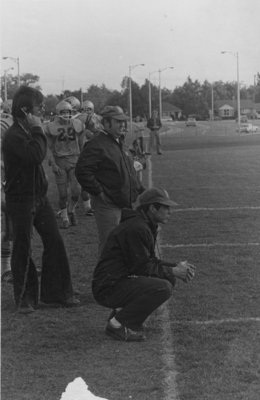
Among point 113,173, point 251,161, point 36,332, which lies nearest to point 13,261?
point 36,332

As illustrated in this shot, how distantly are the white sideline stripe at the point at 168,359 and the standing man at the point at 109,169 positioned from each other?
899mm

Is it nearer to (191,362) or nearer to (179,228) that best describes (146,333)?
(191,362)

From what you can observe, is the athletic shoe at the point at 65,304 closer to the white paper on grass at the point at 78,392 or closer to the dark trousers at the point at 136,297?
the dark trousers at the point at 136,297

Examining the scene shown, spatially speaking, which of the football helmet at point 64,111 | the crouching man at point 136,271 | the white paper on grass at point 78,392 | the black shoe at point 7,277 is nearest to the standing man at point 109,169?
the crouching man at point 136,271

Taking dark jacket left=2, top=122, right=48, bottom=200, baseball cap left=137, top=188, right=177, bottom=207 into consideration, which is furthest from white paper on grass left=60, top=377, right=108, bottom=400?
dark jacket left=2, top=122, right=48, bottom=200

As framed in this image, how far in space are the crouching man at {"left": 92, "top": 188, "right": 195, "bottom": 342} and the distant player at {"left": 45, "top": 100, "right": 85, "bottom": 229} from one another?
437 centimetres

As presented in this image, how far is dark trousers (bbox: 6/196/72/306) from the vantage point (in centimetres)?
520

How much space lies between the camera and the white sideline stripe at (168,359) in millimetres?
3664

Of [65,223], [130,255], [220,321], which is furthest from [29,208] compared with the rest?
A: [65,223]

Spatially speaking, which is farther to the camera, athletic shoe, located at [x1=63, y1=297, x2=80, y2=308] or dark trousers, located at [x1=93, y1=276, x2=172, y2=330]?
athletic shoe, located at [x1=63, y1=297, x2=80, y2=308]

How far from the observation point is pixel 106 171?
17.5 feet

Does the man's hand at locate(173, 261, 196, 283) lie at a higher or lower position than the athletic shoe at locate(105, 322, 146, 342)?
higher

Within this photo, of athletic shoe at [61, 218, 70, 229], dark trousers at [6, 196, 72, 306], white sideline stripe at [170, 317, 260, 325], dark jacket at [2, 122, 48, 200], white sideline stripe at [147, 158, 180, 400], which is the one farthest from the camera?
athletic shoe at [61, 218, 70, 229]

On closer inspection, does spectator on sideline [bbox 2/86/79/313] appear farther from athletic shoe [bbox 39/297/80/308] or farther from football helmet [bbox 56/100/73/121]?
football helmet [bbox 56/100/73/121]
